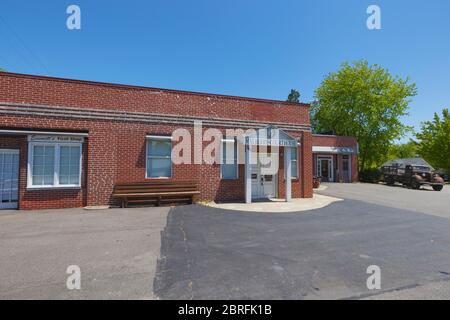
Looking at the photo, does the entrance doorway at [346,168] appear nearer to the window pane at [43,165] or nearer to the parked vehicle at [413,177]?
the parked vehicle at [413,177]

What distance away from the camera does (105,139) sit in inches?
424

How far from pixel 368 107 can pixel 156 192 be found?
1198 inches

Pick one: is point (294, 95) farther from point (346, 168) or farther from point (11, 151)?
point (11, 151)

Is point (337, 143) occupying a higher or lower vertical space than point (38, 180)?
higher

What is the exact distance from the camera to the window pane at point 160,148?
11.5 meters

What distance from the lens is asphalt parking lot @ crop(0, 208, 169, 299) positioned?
3699mm

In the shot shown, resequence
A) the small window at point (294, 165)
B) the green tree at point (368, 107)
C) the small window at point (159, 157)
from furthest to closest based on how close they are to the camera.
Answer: the green tree at point (368, 107) → the small window at point (294, 165) → the small window at point (159, 157)

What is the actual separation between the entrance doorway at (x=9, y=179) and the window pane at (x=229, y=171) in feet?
28.1

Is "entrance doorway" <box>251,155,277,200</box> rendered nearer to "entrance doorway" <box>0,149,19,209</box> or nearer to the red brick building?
the red brick building

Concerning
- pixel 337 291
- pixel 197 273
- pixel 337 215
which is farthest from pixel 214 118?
pixel 337 291

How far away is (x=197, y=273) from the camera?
4.31 m

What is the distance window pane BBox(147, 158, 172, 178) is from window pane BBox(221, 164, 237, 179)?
2656 mm

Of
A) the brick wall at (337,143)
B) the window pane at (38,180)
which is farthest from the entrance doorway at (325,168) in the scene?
the window pane at (38,180)

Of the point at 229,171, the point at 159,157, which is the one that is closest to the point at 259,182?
the point at 229,171
